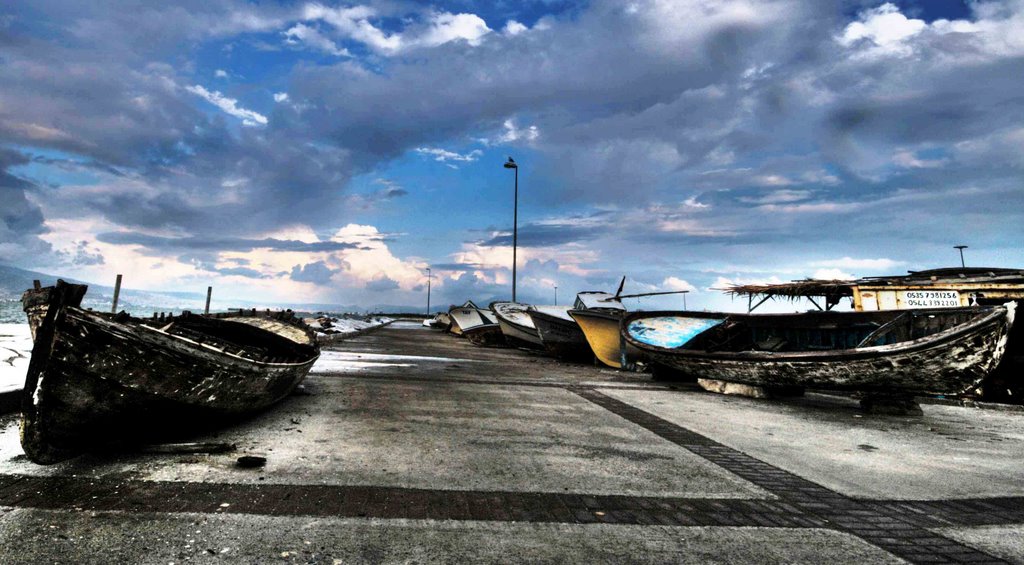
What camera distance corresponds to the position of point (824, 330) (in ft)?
34.9

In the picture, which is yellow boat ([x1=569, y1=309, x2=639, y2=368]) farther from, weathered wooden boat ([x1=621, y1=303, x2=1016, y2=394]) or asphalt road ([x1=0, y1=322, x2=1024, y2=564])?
asphalt road ([x1=0, y1=322, x2=1024, y2=564])

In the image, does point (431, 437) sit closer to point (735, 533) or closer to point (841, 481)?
point (735, 533)

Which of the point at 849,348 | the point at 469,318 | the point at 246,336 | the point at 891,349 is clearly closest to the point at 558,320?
the point at 849,348

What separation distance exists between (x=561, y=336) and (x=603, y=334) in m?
3.06

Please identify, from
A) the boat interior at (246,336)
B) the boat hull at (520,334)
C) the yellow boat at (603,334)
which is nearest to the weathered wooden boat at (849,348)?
the yellow boat at (603,334)

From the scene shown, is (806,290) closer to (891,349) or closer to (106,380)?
(891,349)

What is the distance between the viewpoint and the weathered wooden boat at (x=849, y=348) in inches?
273

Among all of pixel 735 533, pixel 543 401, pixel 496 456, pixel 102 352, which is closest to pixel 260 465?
pixel 102 352

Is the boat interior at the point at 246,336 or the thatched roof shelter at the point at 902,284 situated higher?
the thatched roof shelter at the point at 902,284

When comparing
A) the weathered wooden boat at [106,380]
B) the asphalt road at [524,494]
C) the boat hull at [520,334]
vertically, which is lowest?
the asphalt road at [524,494]

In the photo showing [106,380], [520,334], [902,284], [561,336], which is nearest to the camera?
[106,380]

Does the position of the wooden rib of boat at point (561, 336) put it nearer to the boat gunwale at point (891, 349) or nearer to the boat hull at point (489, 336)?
the boat gunwale at point (891, 349)

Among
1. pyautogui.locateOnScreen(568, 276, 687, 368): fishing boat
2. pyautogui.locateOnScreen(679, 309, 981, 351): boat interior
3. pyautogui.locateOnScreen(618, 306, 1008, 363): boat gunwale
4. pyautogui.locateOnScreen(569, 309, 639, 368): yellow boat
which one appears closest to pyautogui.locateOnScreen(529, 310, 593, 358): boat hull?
pyautogui.locateOnScreen(568, 276, 687, 368): fishing boat

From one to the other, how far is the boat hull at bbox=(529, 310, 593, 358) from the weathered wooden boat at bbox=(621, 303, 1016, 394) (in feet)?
16.5
